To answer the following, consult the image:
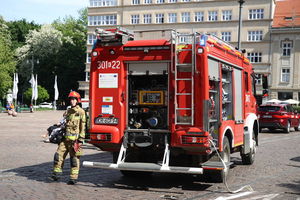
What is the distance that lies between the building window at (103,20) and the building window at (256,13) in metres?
20.8

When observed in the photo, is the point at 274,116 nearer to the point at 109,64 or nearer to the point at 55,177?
the point at 109,64

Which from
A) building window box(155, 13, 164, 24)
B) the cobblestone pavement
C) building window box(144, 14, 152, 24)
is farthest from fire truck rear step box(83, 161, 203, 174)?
building window box(144, 14, 152, 24)

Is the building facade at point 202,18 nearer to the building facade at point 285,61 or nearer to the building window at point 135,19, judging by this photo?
the building window at point 135,19

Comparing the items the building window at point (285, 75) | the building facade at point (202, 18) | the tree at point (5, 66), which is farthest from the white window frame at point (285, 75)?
the tree at point (5, 66)

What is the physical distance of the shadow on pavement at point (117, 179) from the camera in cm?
896

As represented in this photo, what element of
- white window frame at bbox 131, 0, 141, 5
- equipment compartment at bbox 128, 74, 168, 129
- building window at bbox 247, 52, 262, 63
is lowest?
equipment compartment at bbox 128, 74, 168, 129

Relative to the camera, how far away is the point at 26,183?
9.00m

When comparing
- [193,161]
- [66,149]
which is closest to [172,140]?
[193,161]

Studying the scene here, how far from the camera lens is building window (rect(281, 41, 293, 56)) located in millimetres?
60094

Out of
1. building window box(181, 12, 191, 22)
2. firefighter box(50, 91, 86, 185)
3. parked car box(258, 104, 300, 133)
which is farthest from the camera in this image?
building window box(181, 12, 191, 22)

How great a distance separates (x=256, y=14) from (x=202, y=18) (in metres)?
7.76

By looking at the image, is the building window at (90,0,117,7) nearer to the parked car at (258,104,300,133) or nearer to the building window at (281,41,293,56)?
the building window at (281,41,293,56)

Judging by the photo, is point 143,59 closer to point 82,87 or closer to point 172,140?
point 172,140

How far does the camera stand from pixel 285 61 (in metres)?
60.0
